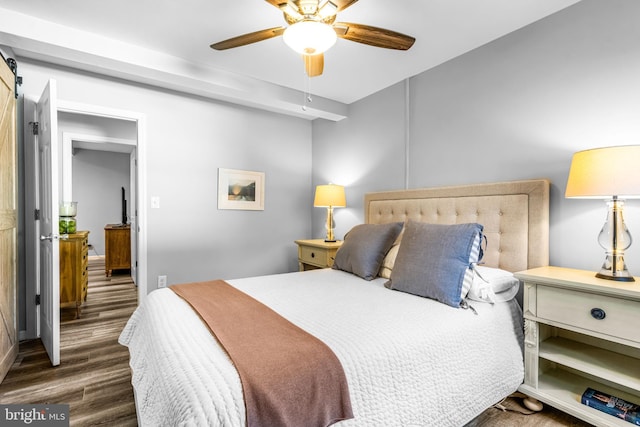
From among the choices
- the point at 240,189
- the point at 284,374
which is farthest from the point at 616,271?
the point at 240,189

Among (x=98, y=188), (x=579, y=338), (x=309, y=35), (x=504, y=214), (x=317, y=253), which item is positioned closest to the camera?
(x=309, y=35)

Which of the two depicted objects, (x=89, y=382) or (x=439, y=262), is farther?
(x=89, y=382)

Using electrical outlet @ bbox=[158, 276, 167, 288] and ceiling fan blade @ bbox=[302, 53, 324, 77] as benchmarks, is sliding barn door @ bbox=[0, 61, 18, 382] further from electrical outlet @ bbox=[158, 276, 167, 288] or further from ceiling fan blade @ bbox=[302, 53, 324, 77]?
ceiling fan blade @ bbox=[302, 53, 324, 77]

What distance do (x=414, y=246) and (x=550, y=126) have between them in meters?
1.17

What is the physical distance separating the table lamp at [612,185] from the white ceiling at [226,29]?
1.07 meters

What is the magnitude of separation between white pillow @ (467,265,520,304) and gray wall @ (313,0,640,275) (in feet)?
1.31

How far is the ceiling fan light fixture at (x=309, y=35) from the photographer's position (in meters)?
1.54

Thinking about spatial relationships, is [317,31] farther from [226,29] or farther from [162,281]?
[162,281]

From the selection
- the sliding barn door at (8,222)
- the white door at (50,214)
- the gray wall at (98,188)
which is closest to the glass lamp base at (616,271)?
the white door at (50,214)

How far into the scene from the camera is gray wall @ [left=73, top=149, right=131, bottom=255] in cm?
680

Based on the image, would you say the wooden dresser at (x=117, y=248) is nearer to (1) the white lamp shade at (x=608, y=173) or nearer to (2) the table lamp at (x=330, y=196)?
(2) the table lamp at (x=330, y=196)

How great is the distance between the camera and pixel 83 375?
2.13 meters

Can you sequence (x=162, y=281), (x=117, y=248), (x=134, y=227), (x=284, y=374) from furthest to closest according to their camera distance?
(x=117, y=248)
(x=134, y=227)
(x=162, y=281)
(x=284, y=374)

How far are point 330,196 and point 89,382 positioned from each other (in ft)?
8.05
